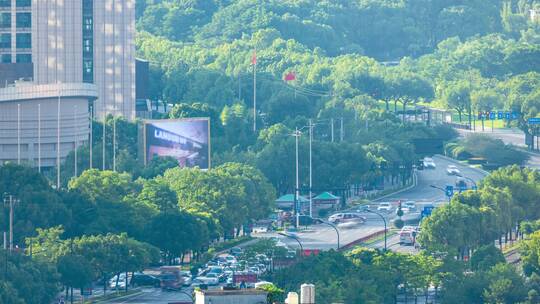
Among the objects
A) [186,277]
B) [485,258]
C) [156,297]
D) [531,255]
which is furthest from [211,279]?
[531,255]

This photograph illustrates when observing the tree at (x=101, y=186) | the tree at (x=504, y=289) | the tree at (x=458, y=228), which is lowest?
the tree at (x=504, y=289)

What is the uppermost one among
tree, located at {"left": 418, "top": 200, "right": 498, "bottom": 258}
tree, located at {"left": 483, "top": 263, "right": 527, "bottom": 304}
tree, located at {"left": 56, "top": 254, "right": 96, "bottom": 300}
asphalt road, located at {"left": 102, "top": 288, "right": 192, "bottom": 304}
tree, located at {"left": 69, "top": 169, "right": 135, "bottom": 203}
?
tree, located at {"left": 69, "top": 169, "right": 135, "bottom": 203}

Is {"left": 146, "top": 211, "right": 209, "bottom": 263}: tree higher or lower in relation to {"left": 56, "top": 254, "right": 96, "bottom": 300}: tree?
higher

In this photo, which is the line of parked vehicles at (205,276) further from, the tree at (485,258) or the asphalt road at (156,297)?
the tree at (485,258)

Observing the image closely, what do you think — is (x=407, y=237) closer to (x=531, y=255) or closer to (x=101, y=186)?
(x=531, y=255)

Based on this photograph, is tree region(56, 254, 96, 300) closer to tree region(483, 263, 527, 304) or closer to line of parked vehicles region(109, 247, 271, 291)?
line of parked vehicles region(109, 247, 271, 291)

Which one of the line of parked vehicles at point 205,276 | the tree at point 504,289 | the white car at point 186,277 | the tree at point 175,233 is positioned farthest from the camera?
the tree at point 175,233

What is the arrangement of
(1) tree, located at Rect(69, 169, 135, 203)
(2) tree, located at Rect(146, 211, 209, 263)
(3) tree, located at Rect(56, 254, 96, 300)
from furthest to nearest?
(1) tree, located at Rect(69, 169, 135, 203)
(2) tree, located at Rect(146, 211, 209, 263)
(3) tree, located at Rect(56, 254, 96, 300)

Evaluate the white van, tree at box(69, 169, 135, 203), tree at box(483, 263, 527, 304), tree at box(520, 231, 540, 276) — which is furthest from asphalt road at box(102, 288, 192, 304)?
the white van

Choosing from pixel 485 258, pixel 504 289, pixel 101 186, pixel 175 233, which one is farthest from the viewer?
pixel 101 186

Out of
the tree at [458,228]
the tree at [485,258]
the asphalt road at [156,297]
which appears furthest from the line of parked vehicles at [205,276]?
the tree at [458,228]

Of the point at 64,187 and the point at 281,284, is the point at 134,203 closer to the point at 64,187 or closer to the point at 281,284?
the point at 64,187
